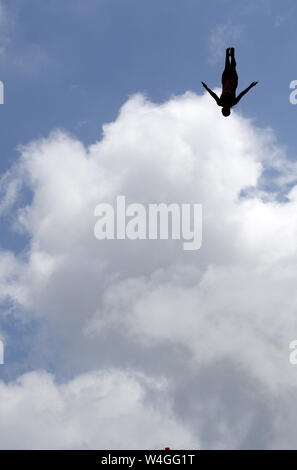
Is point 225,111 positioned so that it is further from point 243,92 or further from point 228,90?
point 243,92

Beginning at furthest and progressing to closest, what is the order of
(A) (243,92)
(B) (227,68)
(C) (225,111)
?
1. (B) (227,68)
2. (C) (225,111)
3. (A) (243,92)

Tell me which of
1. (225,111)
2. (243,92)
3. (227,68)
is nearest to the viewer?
(243,92)

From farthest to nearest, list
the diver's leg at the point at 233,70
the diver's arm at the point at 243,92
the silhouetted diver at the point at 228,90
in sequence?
the diver's leg at the point at 233,70
the silhouetted diver at the point at 228,90
the diver's arm at the point at 243,92

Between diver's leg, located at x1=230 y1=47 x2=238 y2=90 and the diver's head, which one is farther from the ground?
diver's leg, located at x1=230 y1=47 x2=238 y2=90

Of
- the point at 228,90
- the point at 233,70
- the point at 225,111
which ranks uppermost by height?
the point at 233,70

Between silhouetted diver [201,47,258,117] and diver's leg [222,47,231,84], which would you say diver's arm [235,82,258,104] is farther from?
diver's leg [222,47,231,84]

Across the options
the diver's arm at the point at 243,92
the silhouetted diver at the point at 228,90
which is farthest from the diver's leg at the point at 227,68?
the diver's arm at the point at 243,92

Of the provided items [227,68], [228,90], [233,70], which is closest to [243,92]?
[228,90]

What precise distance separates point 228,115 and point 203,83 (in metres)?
3.34

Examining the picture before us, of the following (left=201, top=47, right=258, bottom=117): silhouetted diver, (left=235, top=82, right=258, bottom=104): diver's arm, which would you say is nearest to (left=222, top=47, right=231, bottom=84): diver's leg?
(left=201, top=47, right=258, bottom=117): silhouetted diver

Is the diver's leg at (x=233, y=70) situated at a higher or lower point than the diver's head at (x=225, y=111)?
higher

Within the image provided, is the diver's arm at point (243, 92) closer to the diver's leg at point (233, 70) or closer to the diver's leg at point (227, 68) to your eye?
the diver's leg at point (233, 70)
